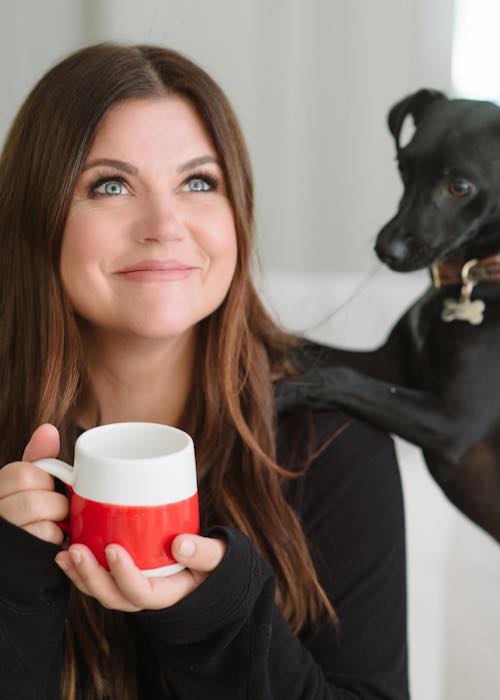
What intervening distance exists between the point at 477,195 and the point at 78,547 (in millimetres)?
517

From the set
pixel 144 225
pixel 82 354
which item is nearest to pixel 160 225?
pixel 144 225

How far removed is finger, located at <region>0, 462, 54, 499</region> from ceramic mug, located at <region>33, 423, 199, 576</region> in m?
0.02

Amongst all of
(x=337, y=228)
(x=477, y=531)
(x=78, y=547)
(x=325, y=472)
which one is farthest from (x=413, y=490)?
(x=78, y=547)

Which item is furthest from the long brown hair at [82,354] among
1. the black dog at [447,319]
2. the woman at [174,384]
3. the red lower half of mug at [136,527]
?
the red lower half of mug at [136,527]

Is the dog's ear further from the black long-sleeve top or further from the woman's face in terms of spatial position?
the black long-sleeve top

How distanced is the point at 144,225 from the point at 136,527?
0.39 m

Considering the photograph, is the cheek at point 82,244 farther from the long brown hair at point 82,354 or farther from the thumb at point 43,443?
the thumb at point 43,443

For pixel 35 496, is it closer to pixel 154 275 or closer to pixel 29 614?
pixel 29 614

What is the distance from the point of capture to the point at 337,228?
1204 mm

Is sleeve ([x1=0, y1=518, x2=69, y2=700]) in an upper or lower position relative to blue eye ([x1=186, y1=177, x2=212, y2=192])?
lower

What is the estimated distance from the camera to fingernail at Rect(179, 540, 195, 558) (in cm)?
64

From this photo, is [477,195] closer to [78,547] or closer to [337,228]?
[337,228]

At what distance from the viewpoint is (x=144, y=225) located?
2.95ft

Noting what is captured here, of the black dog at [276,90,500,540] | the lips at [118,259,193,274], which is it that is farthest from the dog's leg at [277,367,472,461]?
the lips at [118,259,193,274]
